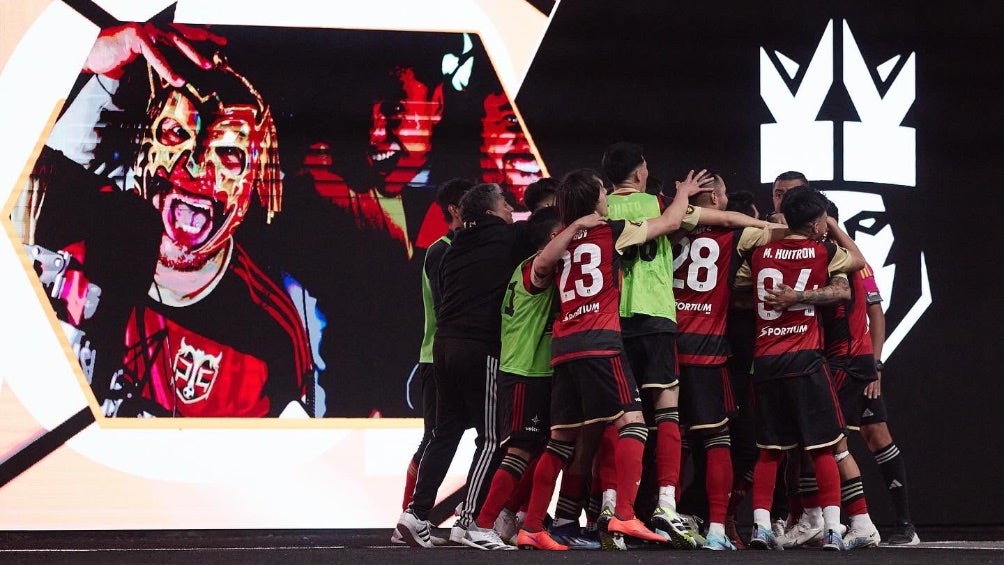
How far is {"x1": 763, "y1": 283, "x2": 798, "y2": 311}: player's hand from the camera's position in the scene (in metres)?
4.56

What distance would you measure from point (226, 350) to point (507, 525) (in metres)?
2.02

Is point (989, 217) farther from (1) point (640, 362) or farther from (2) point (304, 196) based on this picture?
(2) point (304, 196)

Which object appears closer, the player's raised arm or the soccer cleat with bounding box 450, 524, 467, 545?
the player's raised arm

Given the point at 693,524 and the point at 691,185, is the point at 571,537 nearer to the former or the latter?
the point at 693,524

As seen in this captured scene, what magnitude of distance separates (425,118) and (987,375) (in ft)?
10.3

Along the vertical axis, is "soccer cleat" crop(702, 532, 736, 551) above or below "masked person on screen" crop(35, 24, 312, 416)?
below

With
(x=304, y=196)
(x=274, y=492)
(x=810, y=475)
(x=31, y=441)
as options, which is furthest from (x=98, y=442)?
(x=810, y=475)

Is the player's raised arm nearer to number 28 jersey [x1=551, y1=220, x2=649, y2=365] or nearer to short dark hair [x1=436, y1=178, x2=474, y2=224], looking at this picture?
number 28 jersey [x1=551, y1=220, x2=649, y2=365]

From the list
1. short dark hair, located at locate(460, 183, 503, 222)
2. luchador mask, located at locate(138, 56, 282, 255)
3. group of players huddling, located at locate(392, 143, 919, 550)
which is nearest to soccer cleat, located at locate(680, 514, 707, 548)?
group of players huddling, located at locate(392, 143, 919, 550)

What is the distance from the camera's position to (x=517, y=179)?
249 inches

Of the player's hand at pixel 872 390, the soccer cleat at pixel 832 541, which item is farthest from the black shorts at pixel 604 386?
the player's hand at pixel 872 390

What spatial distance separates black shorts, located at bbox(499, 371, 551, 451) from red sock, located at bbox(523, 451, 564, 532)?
14 centimetres

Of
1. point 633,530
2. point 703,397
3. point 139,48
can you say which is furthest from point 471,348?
point 139,48

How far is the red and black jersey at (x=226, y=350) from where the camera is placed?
6.14 m
